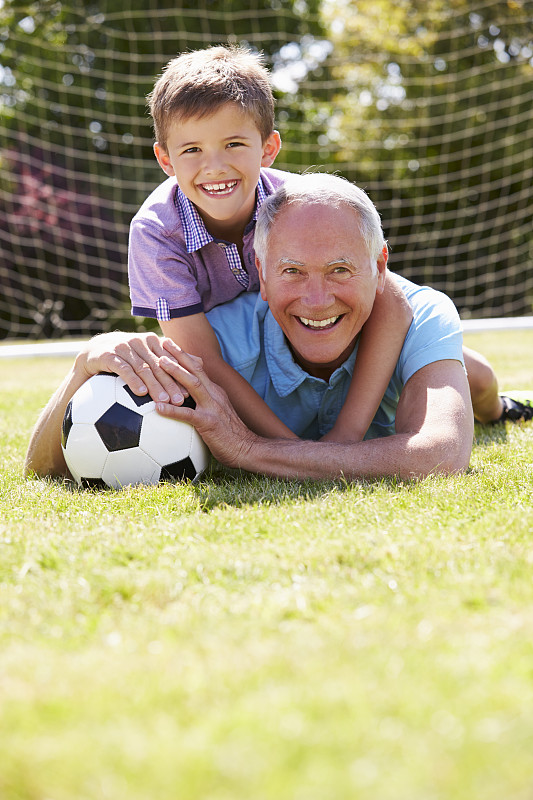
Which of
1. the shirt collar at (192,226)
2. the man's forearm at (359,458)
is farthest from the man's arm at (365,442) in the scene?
the shirt collar at (192,226)

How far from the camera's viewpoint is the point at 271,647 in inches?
55.1

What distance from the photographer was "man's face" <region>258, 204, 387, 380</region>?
8.84 ft

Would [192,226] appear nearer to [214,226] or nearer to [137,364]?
[214,226]

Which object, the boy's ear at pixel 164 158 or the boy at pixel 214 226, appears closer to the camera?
the boy at pixel 214 226

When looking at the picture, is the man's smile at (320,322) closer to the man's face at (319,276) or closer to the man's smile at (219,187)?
the man's face at (319,276)

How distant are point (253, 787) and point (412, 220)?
553 inches

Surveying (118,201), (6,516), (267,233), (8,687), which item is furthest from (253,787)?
(118,201)

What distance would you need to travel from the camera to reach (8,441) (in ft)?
12.6

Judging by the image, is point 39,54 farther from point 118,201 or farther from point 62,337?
point 62,337

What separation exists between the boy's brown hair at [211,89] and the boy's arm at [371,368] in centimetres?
89

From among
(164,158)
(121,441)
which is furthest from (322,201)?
(121,441)

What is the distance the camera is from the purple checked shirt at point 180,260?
3010mm

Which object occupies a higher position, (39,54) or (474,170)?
(39,54)

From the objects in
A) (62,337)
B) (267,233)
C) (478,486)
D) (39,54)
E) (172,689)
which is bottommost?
(62,337)
